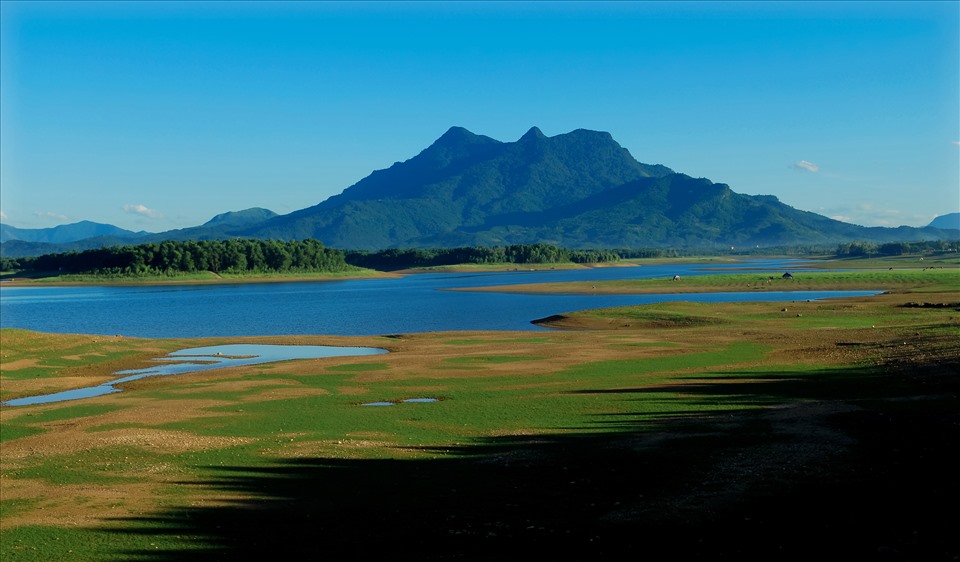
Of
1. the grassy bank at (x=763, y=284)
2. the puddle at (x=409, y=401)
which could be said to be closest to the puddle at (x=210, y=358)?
the puddle at (x=409, y=401)

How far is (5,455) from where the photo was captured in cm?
3119

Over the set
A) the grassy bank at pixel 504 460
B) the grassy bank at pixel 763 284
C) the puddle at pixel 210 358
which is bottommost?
the puddle at pixel 210 358

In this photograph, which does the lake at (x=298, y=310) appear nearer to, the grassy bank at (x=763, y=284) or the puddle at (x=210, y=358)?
the grassy bank at (x=763, y=284)

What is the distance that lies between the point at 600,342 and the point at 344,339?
2199 cm

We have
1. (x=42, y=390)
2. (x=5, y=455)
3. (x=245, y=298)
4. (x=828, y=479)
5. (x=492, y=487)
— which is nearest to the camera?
(x=828, y=479)

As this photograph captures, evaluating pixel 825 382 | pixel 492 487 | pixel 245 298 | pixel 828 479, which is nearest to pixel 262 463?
pixel 492 487

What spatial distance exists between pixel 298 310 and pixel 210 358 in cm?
5120

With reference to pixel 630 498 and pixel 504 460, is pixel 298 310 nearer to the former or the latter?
pixel 504 460

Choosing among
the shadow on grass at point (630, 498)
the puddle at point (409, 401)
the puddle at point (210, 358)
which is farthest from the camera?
the puddle at point (210, 358)

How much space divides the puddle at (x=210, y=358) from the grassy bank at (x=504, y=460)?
2441 millimetres

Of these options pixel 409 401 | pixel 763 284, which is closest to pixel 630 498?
pixel 409 401

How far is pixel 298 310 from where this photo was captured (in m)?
114

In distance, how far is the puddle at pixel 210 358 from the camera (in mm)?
47938

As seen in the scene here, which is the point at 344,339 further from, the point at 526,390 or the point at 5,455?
the point at 5,455
